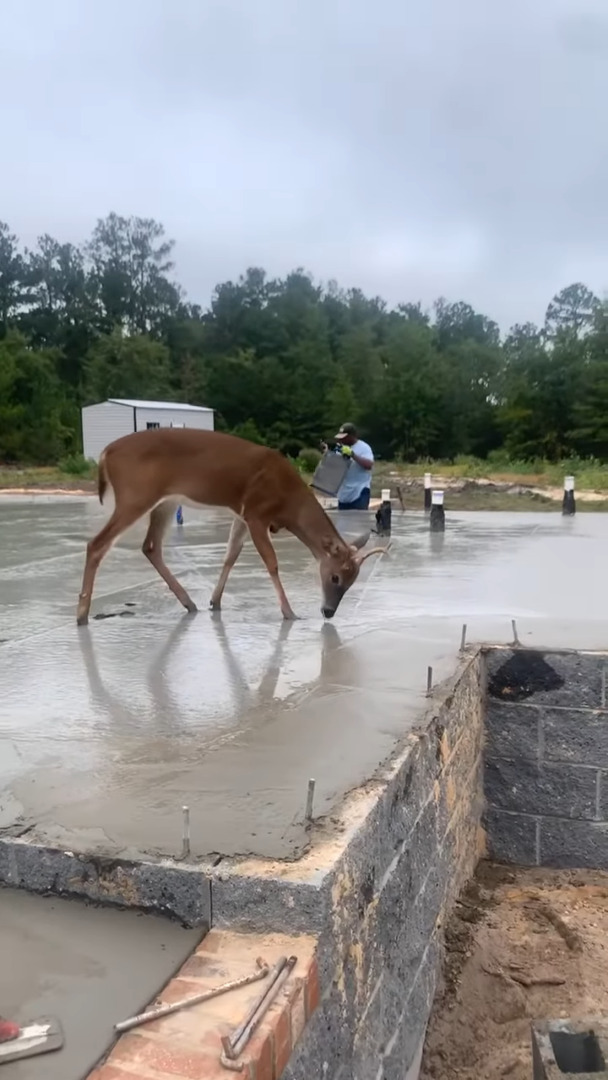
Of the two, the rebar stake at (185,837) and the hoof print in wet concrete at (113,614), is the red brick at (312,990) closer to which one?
the rebar stake at (185,837)

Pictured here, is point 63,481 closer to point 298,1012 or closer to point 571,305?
point 298,1012

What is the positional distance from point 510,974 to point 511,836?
3.92 ft

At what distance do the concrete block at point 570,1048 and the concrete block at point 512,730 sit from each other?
7.09ft

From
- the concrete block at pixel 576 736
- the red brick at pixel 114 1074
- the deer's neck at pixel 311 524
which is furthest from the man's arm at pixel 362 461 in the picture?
the red brick at pixel 114 1074

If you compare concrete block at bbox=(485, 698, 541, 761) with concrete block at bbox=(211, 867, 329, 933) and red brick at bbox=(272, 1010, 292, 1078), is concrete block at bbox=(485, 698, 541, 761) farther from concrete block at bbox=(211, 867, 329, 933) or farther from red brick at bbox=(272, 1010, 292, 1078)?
red brick at bbox=(272, 1010, 292, 1078)

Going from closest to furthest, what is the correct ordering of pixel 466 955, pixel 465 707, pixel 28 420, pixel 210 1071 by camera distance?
pixel 210 1071 → pixel 466 955 → pixel 465 707 → pixel 28 420

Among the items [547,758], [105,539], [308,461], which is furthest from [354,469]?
[308,461]

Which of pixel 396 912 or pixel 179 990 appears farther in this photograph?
pixel 396 912

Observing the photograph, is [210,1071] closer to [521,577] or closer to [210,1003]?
[210,1003]

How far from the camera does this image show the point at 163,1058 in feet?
6.41

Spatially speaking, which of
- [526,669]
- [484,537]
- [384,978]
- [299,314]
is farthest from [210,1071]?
[299,314]

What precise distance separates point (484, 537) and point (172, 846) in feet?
28.7

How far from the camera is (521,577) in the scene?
751cm

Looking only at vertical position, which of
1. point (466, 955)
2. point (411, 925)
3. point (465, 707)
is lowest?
point (466, 955)
